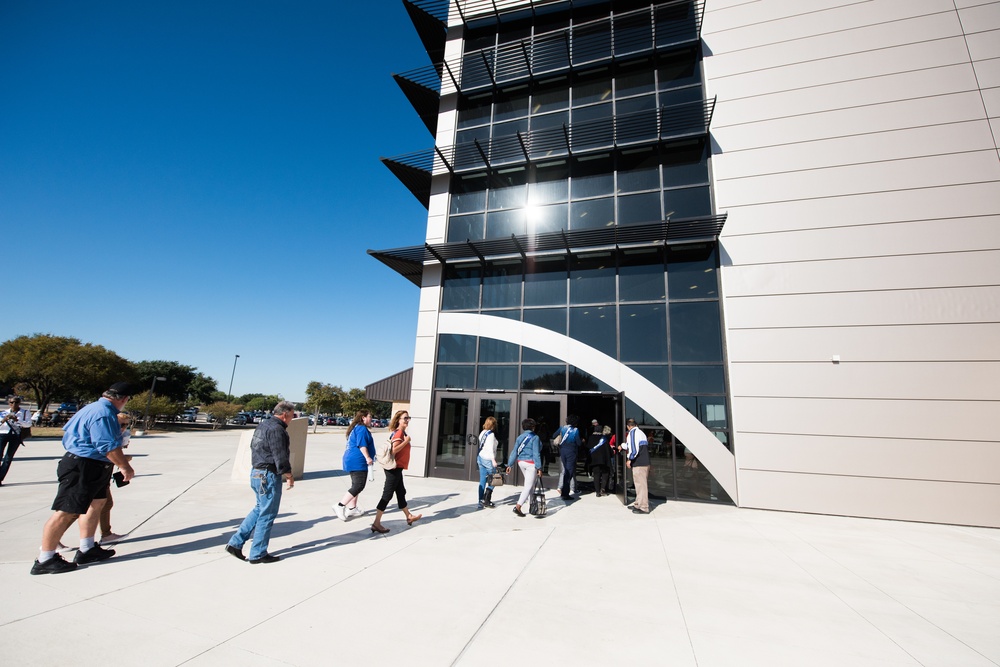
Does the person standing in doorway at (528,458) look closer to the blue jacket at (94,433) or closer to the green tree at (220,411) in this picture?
the blue jacket at (94,433)

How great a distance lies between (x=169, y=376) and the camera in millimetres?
47750

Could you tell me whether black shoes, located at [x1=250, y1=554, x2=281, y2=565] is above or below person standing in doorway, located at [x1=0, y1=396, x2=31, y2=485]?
below

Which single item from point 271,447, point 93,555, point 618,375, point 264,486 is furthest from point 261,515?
point 618,375

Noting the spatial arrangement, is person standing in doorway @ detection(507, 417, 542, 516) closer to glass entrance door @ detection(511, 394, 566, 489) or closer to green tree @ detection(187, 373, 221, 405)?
glass entrance door @ detection(511, 394, 566, 489)

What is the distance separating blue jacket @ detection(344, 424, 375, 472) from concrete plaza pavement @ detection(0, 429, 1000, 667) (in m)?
0.90

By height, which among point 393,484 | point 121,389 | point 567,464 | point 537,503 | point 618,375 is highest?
point 618,375

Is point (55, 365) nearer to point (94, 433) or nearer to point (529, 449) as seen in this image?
point (94, 433)

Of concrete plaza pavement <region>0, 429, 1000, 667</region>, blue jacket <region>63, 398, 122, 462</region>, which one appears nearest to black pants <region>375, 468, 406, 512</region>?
concrete plaza pavement <region>0, 429, 1000, 667</region>

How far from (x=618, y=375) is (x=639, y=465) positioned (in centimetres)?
254

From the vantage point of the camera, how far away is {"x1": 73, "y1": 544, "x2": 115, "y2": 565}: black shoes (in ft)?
13.7

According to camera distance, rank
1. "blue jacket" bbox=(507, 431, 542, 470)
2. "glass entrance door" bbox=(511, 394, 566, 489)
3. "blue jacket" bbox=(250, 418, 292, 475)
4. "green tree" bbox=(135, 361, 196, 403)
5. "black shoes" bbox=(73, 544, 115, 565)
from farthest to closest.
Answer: "green tree" bbox=(135, 361, 196, 403), "glass entrance door" bbox=(511, 394, 566, 489), "blue jacket" bbox=(507, 431, 542, 470), "blue jacket" bbox=(250, 418, 292, 475), "black shoes" bbox=(73, 544, 115, 565)

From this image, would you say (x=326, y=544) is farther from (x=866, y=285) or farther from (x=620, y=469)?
(x=866, y=285)

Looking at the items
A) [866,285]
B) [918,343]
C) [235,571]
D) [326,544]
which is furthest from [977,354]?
[235,571]

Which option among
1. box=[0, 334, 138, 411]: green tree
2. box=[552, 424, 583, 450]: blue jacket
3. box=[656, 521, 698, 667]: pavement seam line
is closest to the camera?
box=[656, 521, 698, 667]: pavement seam line
